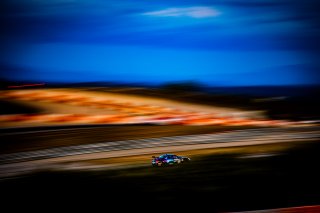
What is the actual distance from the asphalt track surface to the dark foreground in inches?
3.2

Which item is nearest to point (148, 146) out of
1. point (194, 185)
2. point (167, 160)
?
point (167, 160)

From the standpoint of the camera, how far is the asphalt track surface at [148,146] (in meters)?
2.48

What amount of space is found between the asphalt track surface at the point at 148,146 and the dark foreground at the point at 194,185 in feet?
0.27

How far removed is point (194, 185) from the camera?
2.68 metres

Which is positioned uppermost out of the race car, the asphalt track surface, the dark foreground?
the asphalt track surface

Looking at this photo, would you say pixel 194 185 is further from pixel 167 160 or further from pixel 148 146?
pixel 148 146

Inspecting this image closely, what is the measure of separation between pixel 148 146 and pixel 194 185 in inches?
17.6

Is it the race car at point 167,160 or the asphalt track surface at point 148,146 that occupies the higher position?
the asphalt track surface at point 148,146

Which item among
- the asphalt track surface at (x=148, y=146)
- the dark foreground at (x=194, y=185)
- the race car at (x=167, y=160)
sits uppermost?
the asphalt track surface at (x=148, y=146)

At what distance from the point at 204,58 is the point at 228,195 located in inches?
42.0

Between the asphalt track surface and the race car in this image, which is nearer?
the asphalt track surface

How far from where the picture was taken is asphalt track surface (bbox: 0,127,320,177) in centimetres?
248

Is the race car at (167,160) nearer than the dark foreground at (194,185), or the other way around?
the dark foreground at (194,185)

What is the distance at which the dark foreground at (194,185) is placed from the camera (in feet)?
8.26
